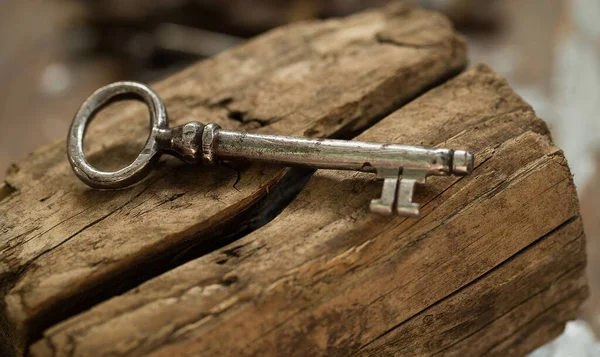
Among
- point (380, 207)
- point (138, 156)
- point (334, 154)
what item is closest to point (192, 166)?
point (138, 156)

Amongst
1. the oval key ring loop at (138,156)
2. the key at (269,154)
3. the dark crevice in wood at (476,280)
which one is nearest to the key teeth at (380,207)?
the key at (269,154)

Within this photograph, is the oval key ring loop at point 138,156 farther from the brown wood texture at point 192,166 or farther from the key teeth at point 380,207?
the key teeth at point 380,207

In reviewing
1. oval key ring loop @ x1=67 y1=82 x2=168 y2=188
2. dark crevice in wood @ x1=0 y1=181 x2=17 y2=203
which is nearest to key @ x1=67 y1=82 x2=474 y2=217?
oval key ring loop @ x1=67 y1=82 x2=168 y2=188

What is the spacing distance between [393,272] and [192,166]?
0.58m

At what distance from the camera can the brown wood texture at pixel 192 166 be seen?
1341 millimetres

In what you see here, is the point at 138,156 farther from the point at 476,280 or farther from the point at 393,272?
the point at 476,280

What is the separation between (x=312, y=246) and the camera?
130cm

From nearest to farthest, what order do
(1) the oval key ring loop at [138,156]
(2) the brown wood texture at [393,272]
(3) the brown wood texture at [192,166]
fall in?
1. (2) the brown wood texture at [393,272]
2. (3) the brown wood texture at [192,166]
3. (1) the oval key ring loop at [138,156]

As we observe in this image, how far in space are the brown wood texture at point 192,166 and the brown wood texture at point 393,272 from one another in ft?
0.35

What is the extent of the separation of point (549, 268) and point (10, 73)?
292 centimetres

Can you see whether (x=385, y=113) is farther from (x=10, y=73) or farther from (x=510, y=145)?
(x=10, y=73)

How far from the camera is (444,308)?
140 cm

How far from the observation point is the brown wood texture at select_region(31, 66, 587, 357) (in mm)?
1203

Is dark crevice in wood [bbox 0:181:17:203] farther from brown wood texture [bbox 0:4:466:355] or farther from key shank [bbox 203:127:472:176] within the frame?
key shank [bbox 203:127:472:176]
